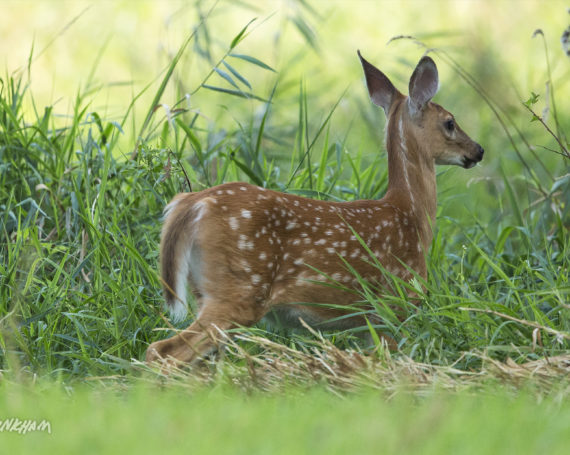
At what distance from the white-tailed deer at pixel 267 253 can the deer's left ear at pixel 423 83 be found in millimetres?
542

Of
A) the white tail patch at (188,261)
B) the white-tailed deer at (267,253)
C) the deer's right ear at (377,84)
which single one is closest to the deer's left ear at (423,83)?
the deer's right ear at (377,84)

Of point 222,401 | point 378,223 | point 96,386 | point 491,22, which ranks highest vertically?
point 491,22

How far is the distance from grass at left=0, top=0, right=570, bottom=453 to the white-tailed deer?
0.13m

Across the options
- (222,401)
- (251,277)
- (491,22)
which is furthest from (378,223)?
(491,22)

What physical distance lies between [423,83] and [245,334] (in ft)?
5.68

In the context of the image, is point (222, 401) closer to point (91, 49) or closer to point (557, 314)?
point (557, 314)

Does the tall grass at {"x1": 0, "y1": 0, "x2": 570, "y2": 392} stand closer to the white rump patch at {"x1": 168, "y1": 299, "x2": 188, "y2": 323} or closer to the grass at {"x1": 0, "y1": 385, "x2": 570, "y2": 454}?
the white rump patch at {"x1": 168, "y1": 299, "x2": 188, "y2": 323}

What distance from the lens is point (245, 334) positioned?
3.88 meters

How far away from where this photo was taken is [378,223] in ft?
14.8

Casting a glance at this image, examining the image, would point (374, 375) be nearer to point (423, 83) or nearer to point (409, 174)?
point (409, 174)

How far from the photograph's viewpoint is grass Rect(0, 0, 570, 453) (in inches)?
98.7

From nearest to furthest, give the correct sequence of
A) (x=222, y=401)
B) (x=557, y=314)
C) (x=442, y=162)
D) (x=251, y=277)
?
(x=222, y=401) < (x=251, y=277) < (x=557, y=314) < (x=442, y=162)

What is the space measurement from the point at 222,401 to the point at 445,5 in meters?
8.56

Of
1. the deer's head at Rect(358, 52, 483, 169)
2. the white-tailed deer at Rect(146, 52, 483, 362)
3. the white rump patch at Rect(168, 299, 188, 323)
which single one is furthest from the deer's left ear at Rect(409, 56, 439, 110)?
the white rump patch at Rect(168, 299, 188, 323)
